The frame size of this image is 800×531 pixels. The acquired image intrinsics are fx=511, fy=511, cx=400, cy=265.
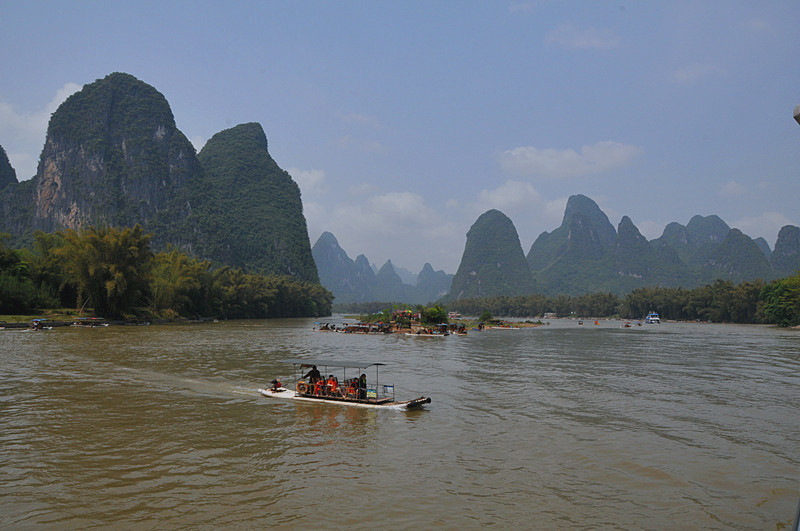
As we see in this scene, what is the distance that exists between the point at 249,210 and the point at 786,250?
178 m

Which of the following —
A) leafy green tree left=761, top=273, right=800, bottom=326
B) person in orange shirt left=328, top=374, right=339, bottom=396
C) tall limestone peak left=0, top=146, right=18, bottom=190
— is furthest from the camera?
tall limestone peak left=0, top=146, right=18, bottom=190

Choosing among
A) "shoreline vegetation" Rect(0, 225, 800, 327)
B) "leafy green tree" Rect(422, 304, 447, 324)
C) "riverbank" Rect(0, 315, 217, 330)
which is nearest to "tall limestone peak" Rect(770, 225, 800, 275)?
"shoreline vegetation" Rect(0, 225, 800, 327)

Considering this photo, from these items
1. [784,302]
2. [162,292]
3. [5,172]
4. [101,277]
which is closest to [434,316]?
[162,292]

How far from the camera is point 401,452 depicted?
11.9 meters

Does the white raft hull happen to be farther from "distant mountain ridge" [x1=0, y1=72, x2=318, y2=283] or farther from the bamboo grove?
"distant mountain ridge" [x1=0, y1=72, x2=318, y2=283]

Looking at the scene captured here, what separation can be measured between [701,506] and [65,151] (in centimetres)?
15447

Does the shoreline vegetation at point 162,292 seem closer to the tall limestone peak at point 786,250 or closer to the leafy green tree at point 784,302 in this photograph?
the leafy green tree at point 784,302

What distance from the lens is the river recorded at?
8.52 m

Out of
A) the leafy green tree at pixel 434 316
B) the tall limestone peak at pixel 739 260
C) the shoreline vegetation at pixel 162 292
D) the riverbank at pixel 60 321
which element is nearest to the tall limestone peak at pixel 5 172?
the shoreline vegetation at pixel 162 292

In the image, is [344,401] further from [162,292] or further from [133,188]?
[133,188]

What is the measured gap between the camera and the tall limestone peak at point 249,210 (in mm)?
139500

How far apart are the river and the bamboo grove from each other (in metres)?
27.6

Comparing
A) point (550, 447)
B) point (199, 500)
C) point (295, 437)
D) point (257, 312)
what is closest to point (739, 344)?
point (550, 447)

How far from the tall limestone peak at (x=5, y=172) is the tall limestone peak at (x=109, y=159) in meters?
12.8
